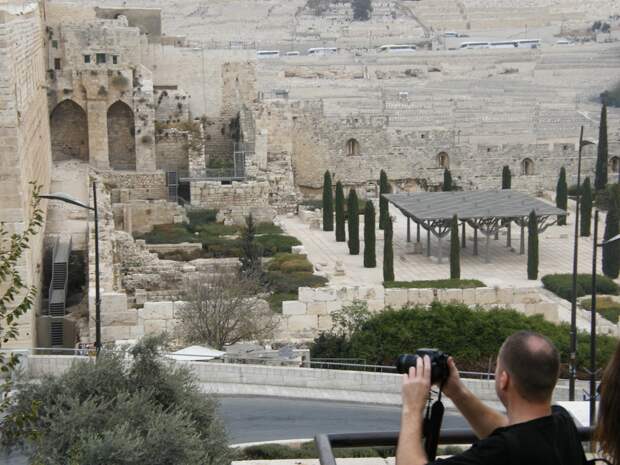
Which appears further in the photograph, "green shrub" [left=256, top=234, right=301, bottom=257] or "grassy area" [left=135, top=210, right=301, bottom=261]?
"green shrub" [left=256, top=234, right=301, bottom=257]

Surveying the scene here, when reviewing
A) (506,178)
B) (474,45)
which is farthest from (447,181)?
(474,45)

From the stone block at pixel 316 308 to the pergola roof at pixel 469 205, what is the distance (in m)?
7.42

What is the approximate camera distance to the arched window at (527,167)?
3759 centimetres

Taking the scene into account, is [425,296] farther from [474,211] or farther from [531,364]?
[531,364]

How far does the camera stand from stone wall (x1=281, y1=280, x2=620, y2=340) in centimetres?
2069

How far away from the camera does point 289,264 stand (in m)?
25.7

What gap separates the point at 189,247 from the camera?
27.7m

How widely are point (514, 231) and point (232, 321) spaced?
14.4 metres

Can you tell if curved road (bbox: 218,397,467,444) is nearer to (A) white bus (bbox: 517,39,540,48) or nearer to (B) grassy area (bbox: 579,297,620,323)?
(B) grassy area (bbox: 579,297,620,323)

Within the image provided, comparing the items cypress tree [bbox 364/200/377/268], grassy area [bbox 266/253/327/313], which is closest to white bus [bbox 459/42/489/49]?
cypress tree [bbox 364/200/377/268]

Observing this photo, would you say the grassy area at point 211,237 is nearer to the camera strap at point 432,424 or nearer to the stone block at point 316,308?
the stone block at point 316,308

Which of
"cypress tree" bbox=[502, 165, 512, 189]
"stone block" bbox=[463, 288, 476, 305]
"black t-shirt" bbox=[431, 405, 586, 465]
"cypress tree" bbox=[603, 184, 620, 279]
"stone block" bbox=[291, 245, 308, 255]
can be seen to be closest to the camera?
"black t-shirt" bbox=[431, 405, 586, 465]

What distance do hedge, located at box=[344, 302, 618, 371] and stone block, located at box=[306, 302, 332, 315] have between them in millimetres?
2015

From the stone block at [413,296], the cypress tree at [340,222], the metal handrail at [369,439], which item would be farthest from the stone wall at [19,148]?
the metal handrail at [369,439]
